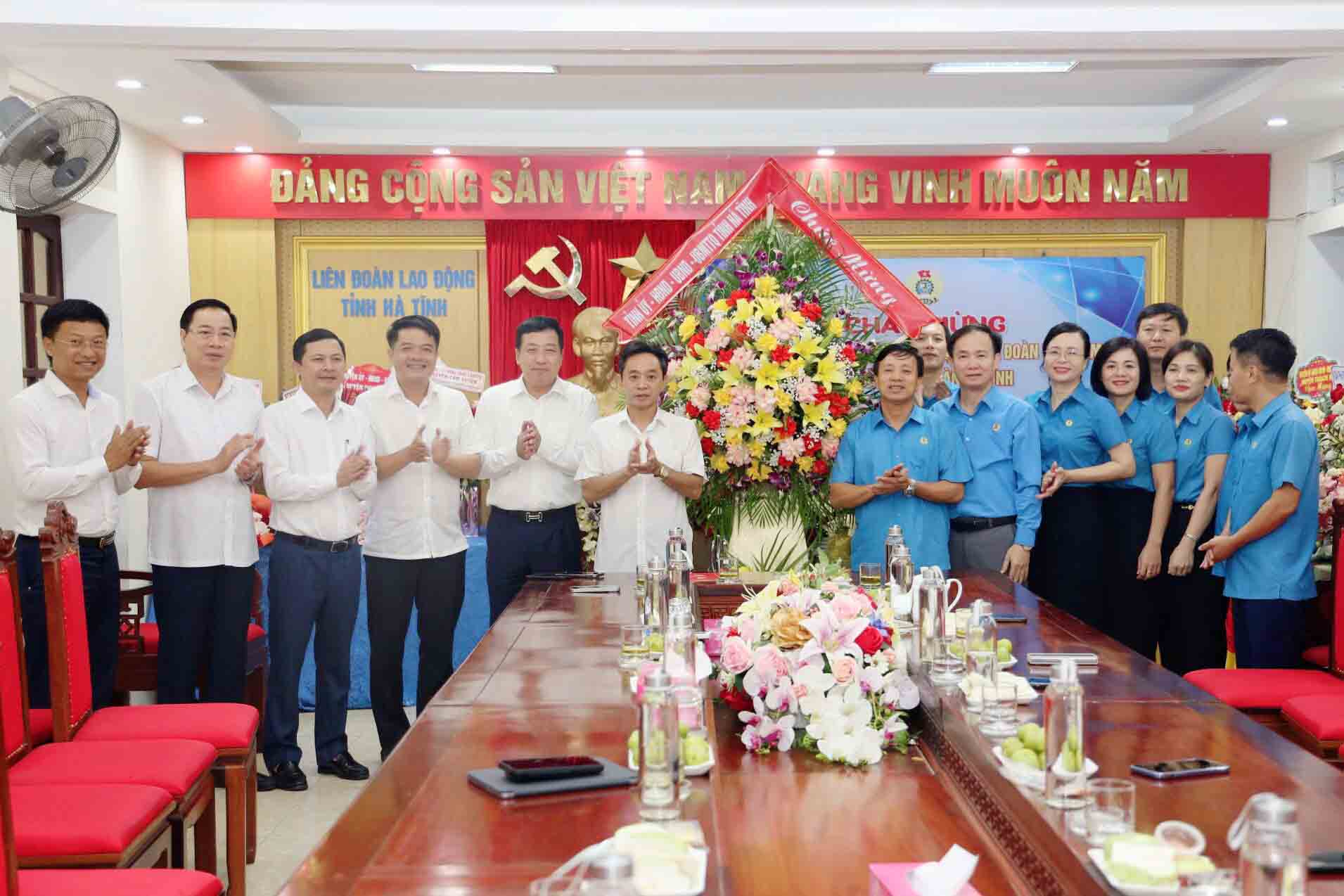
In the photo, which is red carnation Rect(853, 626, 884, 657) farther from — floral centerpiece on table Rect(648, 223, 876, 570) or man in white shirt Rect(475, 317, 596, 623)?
man in white shirt Rect(475, 317, 596, 623)

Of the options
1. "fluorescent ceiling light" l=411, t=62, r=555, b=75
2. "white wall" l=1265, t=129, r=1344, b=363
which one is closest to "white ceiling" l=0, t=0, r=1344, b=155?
"fluorescent ceiling light" l=411, t=62, r=555, b=75

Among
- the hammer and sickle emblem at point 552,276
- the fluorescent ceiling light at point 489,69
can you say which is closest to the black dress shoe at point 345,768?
the fluorescent ceiling light at point 489,69

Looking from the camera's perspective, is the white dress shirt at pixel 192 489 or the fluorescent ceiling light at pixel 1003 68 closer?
the white dress shirt at pixel 192 489

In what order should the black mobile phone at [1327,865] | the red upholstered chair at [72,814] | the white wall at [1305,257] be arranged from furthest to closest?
the white wall at [1305,257] → the red upholstered chair at [72,814] → the black mobile phone at [1327,865]

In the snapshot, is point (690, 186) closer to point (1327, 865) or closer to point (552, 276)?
point (552, 276)

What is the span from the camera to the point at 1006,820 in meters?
1.75

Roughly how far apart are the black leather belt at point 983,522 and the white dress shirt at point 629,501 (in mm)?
958

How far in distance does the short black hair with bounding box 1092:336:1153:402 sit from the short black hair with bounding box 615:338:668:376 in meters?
1.61

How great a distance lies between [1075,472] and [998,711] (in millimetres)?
2542

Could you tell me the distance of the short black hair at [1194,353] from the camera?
4383 mm

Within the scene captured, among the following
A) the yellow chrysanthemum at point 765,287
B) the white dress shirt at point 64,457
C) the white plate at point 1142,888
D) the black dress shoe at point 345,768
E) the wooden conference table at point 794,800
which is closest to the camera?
the white plate at point 1142,888

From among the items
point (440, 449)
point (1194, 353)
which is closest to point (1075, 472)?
point (1194, 353)

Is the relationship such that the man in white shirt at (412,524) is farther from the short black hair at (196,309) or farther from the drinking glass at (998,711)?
the drinking glass at (998,711)

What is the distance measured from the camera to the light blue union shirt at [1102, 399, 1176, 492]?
442 cm
